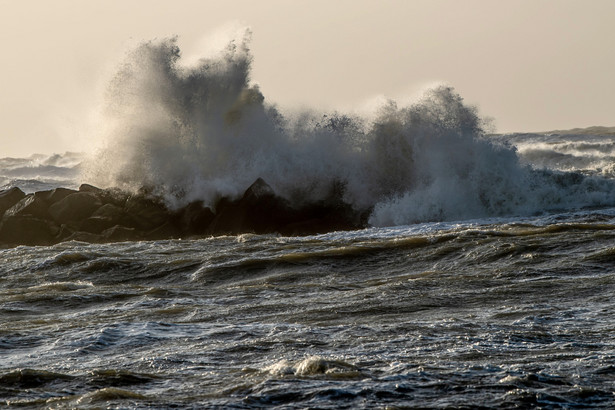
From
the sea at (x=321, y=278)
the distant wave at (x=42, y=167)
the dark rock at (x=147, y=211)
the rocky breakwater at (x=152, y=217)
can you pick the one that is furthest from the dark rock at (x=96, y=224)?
the distant wave at (x=42, y=167)

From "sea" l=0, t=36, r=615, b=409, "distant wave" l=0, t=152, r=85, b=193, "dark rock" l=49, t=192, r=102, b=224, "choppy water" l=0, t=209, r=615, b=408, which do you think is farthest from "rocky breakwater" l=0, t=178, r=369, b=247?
"distant wave" l=0, t=152, r=85, b=193

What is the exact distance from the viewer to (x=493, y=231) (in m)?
14.4

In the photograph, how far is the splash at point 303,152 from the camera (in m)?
20.0

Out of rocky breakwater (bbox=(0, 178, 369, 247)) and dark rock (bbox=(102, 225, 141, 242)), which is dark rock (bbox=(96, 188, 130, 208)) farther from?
dark rock (bbox=(102, 225, 141, 242))

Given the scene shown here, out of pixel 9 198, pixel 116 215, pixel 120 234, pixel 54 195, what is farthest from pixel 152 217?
pixel 9 198

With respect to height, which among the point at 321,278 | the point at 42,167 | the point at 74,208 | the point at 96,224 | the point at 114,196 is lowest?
the point at 321,278

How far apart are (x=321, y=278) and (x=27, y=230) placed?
9110 mm

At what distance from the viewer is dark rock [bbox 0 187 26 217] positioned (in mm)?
20125

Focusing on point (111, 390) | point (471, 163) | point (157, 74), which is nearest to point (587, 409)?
point (111, 390)

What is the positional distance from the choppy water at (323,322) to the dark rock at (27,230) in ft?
14.0

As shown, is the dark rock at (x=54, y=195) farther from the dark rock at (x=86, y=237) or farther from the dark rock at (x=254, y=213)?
the dark rock at (x=254, y=213)

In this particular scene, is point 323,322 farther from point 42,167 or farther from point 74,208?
point 42,167

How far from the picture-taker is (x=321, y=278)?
38.8 ft

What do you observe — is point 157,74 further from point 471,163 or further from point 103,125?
point 471,163
